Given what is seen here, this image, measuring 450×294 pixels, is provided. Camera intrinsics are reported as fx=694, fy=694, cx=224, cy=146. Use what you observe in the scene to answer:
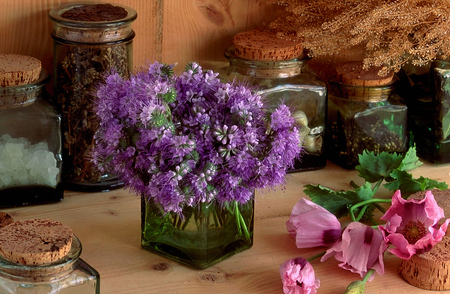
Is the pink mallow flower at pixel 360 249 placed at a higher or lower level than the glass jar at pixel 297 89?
lower

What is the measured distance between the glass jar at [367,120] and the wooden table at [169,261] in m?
0.10

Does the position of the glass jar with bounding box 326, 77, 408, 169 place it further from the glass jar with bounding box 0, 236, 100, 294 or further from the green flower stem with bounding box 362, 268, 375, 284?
the glass jar with bounding box 0, 236, 100, 294

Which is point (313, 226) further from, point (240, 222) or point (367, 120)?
point (367, 120)

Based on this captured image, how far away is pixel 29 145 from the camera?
96cm

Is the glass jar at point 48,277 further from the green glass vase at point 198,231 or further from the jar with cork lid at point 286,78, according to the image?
the jar with cork lid at point 286,78

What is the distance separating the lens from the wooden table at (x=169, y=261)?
2.69 feet

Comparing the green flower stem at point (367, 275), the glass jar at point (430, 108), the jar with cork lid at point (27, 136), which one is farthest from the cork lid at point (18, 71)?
the glass jar at point (430, 108)

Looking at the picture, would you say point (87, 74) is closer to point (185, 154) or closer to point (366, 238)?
point (185, 154)

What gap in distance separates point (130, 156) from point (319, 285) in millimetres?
264

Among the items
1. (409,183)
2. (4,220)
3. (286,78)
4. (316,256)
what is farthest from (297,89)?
(4,220)

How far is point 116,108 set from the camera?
0.77 meters

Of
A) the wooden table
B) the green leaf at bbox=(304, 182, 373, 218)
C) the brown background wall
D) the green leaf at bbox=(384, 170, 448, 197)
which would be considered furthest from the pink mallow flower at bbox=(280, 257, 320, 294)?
the brown background wall

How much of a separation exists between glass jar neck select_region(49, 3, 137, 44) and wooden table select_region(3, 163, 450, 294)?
23 centimetres

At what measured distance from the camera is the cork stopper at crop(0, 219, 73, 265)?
68cm
